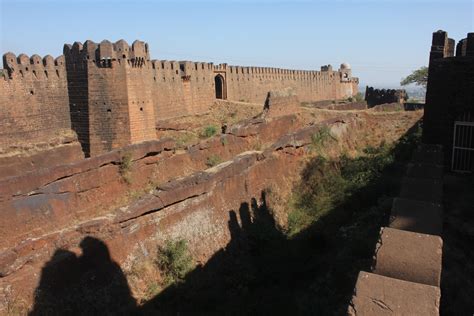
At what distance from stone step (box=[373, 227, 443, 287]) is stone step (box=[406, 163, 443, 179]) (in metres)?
2.41

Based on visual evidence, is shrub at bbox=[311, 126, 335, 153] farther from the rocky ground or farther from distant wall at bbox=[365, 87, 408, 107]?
distant wall at bbox=[365, 87, 408, 107]

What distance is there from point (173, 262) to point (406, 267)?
4353 millimetres

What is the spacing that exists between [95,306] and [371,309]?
426 centimetres

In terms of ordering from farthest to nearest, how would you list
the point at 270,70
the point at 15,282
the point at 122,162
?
1. the point at 270,70
2. the point at 122,162
3. the point at 15,282

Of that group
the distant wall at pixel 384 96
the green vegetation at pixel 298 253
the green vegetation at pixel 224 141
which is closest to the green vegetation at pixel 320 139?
the green vegetation at pixel 298 253

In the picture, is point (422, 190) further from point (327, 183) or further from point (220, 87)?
point (220, 87)

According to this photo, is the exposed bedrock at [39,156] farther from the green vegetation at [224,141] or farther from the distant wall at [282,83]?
the distant wall at [282,83]

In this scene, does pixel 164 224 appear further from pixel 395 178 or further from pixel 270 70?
pixel 270 70

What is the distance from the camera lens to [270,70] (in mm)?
33469

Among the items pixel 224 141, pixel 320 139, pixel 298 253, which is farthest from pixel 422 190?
pixel 320 139

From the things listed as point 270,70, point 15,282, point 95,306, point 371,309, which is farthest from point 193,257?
point 270,70

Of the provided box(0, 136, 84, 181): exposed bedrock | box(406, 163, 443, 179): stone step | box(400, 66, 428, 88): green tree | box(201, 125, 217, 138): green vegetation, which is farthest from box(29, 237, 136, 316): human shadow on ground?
box(400, 66, 428, 88): green tree

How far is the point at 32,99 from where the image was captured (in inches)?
648

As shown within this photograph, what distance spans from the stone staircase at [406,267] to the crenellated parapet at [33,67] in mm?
15361
